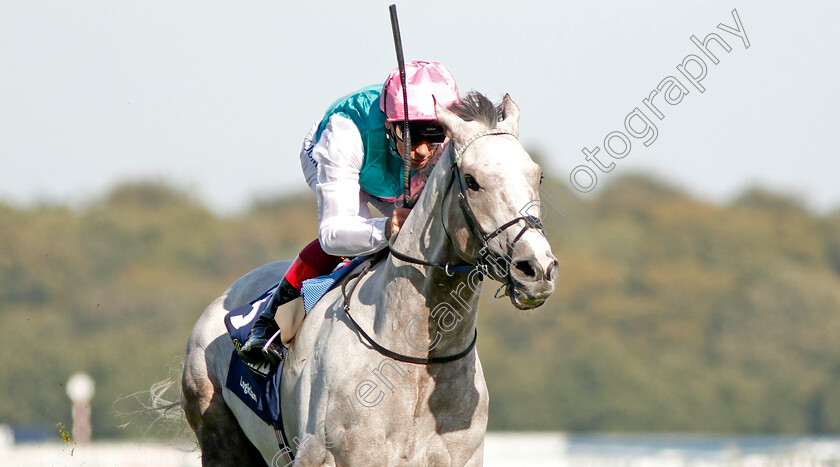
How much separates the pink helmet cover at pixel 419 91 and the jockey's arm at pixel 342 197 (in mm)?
236

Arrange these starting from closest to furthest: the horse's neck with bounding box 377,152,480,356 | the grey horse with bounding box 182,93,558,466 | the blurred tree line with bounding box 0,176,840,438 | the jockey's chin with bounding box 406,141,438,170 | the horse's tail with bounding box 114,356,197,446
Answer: the grey horse with bounding box 182,93,558,466, the horse's neck with bounding box 377,152,480,356, the jockey's chin with bounding box 406,141,438,170, the horse's tail with bounding box 114,356,197,446, the blurred tree line with bounding box 0,176,840,438

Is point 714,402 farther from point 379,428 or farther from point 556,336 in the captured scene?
point 379,428

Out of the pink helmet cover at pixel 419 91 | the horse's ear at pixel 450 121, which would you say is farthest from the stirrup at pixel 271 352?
the horse's ear at pixel 450 121

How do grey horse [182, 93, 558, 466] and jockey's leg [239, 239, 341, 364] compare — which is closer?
grey horse [182, 93, 558, 466]

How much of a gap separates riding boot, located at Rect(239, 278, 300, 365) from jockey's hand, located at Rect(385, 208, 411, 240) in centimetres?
74

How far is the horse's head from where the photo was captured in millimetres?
3898

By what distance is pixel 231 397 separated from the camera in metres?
5.92

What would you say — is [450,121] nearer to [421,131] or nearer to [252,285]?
[421,131]

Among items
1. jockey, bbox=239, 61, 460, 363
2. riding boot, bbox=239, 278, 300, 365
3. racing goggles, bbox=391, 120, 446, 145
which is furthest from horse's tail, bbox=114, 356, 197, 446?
racing goggles, bbox=391, 120, 446, 145

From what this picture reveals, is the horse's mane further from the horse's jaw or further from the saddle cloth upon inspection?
the saddle cloth

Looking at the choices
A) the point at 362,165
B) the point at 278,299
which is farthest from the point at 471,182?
the point at 278,299

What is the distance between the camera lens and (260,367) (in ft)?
17.5

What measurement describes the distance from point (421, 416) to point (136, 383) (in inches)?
1178

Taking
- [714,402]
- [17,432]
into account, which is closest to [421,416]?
[17,432]
